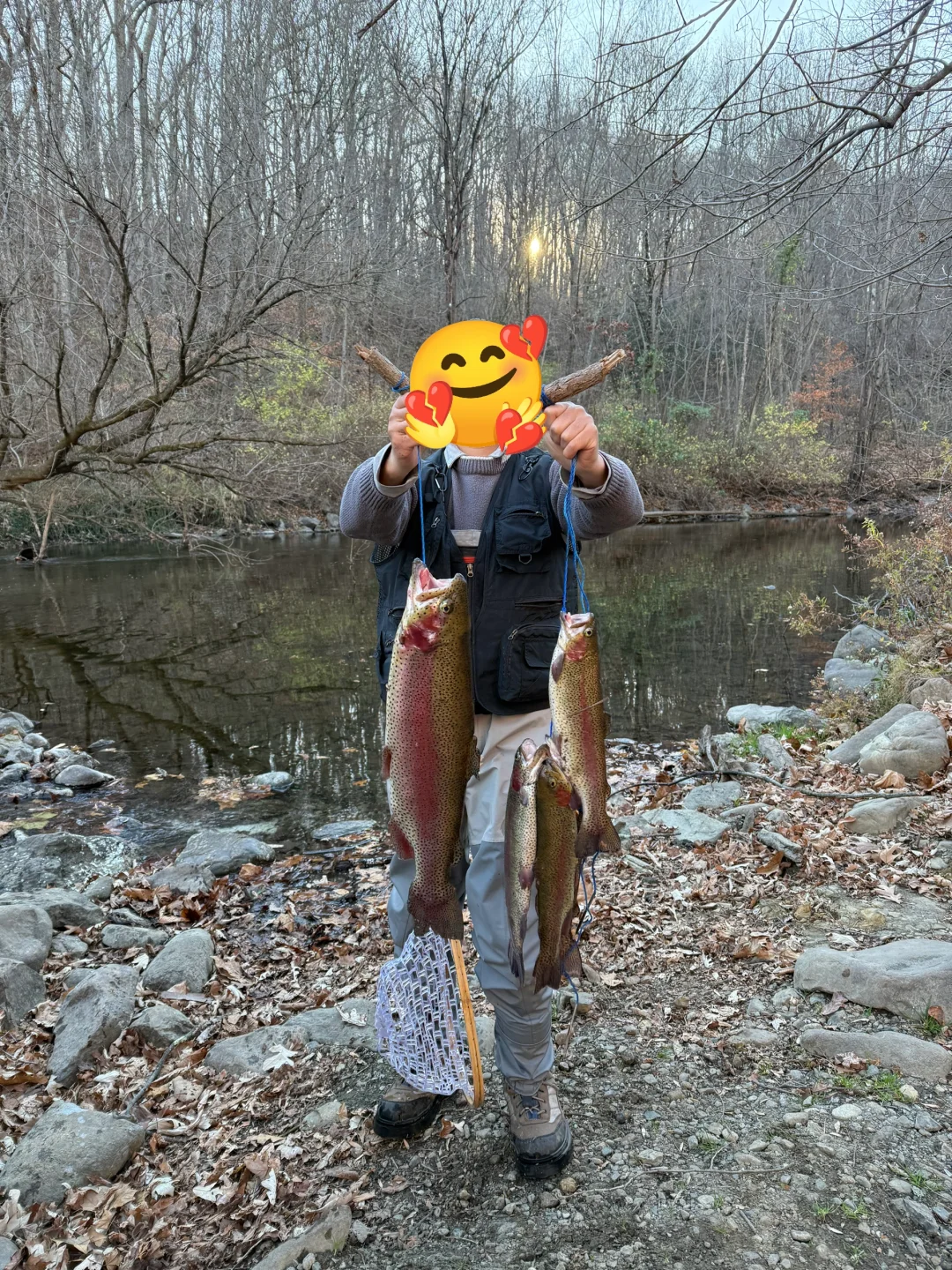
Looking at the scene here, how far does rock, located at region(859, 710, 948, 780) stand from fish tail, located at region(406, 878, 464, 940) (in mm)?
5188

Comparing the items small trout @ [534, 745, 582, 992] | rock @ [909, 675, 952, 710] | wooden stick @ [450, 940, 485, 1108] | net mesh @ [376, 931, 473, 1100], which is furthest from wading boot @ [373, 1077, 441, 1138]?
rock @ [909, 675, 952, 710]

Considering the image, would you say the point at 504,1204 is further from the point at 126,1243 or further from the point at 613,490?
the point at 613,490

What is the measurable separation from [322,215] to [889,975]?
38.5 feet

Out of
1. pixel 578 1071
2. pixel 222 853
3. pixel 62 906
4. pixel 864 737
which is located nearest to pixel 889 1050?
pixel 578 1071

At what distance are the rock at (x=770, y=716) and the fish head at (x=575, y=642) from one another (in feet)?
23.4

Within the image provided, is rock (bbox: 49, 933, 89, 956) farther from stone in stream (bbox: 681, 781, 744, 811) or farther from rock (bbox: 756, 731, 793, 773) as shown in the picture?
rock (bbox: 756, 731, 793, 773)

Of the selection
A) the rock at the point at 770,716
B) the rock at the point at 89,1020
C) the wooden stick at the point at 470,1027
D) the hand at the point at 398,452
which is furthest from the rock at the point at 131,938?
the rock at the point at 770,716

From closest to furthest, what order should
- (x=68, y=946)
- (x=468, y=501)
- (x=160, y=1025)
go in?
(x=468, y=501) → (x=160, y=1025) → (x=68, y=946)

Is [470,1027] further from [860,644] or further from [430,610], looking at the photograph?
[860,644]

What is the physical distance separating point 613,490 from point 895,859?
3.81 m

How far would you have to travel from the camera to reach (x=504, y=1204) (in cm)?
272

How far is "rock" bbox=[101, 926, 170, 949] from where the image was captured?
520 cm

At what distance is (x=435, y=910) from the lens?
2545 mm

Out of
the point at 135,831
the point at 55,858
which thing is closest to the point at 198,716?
the point at 135,831
